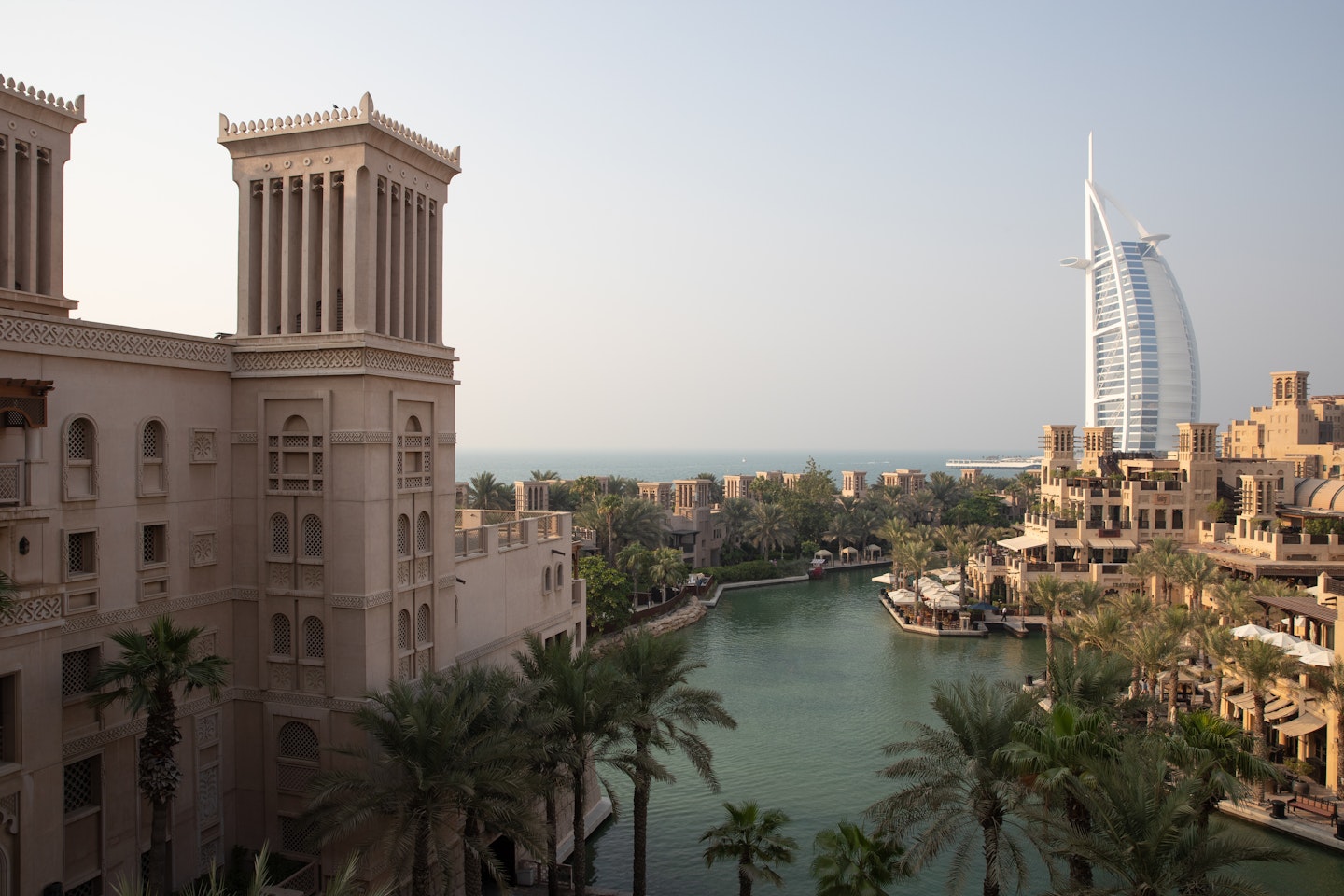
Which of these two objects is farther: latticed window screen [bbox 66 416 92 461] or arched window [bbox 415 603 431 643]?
arched window [bbox 415 603 431 643]

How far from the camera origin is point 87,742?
13133 millimetres

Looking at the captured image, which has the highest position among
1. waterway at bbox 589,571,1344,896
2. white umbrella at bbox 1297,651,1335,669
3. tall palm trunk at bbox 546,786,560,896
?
white umbrella at bbox 1297,651,1335,669

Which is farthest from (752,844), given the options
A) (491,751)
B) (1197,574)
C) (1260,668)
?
(1197,574)

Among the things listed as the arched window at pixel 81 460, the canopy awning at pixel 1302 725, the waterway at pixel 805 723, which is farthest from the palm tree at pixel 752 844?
the canopy awning at pixel 1302 725

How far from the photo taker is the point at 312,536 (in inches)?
618

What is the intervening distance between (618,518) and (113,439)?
42941 mm

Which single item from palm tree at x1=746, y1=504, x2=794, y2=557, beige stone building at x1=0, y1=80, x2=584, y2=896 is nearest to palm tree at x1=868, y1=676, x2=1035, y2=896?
beige stone building at x1=0, y1=80, x2=584, y2=896

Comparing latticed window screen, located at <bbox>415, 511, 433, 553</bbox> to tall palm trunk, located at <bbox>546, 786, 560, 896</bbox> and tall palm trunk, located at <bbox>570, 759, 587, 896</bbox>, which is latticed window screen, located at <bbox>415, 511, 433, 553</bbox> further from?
tall palm trunk, located at <bbox>546, 786, 560, 896</bbox>

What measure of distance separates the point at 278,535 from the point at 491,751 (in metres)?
5.79

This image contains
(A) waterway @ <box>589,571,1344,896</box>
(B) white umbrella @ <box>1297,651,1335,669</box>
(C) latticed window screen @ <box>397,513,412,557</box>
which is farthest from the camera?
(B) white umbrella @ <box>1297,651,1335,669</box>

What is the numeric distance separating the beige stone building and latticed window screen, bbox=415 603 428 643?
0.05 m

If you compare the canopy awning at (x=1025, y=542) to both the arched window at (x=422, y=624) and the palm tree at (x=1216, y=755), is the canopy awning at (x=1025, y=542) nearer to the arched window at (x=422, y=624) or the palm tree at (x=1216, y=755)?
the palm tree at (x=1216, y=755)

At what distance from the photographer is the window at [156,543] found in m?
14.5

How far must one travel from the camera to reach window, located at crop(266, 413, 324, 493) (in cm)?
1553
